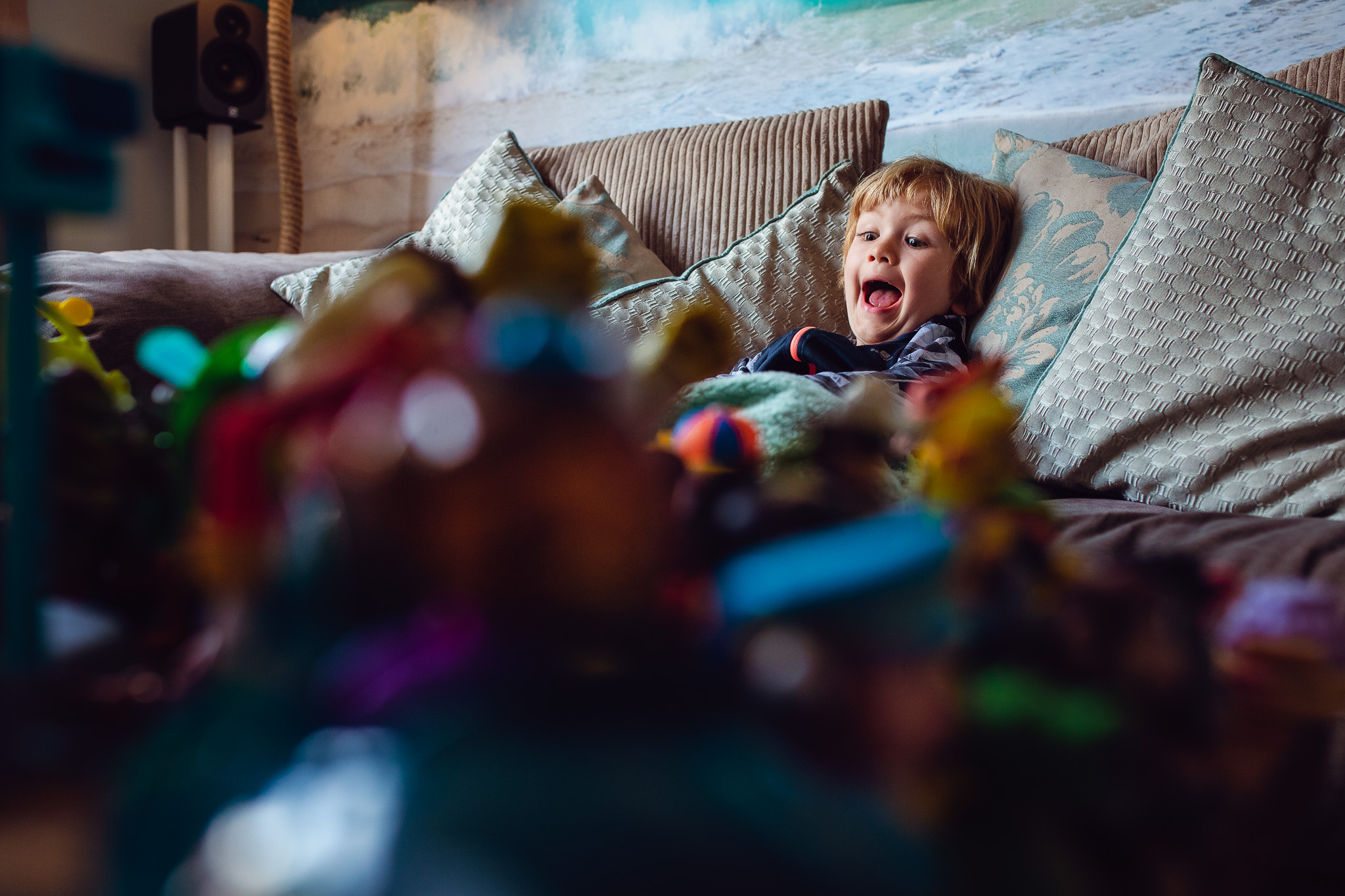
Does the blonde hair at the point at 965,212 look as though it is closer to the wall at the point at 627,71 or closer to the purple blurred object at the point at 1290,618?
the wall at the point at 627,71

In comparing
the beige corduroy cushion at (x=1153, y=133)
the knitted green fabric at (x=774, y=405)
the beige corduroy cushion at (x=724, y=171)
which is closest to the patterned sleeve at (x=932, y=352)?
the beige corduroy cushion at (x=1153, y=133)

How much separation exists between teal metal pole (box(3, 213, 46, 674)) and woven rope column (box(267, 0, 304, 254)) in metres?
2.43

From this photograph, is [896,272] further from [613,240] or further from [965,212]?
[613,240]

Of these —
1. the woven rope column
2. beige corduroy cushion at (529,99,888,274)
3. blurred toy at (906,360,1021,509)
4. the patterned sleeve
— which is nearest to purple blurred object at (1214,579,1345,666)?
blurred toy at (906,360,1021,509)

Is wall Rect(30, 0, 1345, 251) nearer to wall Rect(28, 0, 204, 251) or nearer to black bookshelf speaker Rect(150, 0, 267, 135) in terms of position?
wall Rect(28, 0, 204, 251)

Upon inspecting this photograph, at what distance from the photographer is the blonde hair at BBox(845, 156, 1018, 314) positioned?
1.27m

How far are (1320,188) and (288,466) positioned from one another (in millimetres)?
1061

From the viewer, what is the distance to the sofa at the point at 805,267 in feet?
2.46

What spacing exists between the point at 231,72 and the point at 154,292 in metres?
1.67

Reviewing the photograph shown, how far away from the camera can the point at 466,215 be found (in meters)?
1.62

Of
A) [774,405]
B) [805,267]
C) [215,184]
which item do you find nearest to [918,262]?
[805,267]

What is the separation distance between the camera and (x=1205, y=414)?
0.89 m

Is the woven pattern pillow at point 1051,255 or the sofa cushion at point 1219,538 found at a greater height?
the woven pattern pillow at point 1051,255

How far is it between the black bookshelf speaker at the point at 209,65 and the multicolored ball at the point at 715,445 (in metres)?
2.80
